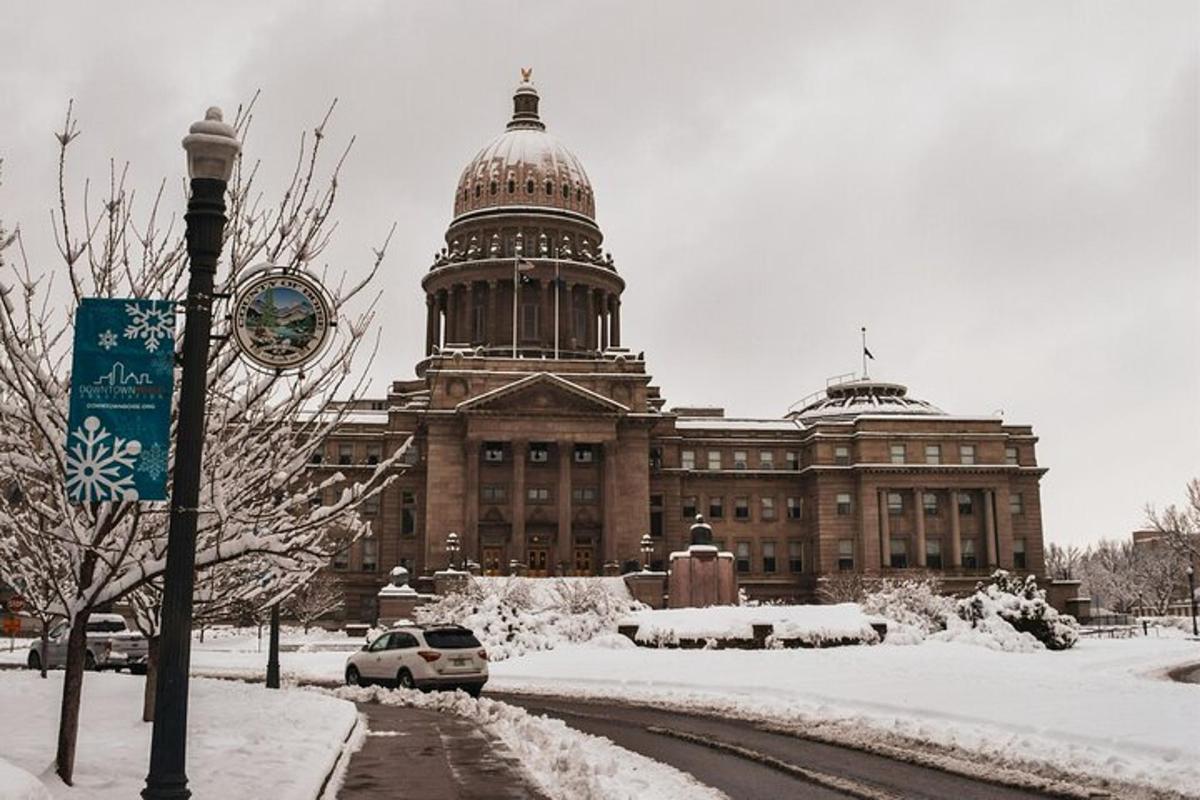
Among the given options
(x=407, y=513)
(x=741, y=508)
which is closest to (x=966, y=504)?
(x=741, y=508)

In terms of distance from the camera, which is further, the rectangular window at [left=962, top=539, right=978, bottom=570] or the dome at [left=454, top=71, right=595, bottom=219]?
the dome at [left=454, top=71, right=595, bottom=219]

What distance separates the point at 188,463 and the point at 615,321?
9600cm

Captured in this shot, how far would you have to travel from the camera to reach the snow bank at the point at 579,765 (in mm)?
12391

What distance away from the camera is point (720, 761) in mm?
15867

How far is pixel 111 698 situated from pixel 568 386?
6242 centimetres

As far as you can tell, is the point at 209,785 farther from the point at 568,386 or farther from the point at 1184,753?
the point at 568,386

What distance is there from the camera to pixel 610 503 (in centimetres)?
8031

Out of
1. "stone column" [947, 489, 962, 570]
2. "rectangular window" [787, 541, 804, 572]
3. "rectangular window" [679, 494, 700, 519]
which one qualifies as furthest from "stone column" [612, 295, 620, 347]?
"stone column" [947, 489, 962, 570]

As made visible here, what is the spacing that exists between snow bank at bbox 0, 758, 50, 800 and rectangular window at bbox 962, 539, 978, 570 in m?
90.5

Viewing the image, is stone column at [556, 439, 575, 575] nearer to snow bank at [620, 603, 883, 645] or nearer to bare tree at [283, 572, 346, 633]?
bare tree at [283, 572, 346, 633]

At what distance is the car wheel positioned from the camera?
30.8 metres

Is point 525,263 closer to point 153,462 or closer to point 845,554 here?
point 845,554

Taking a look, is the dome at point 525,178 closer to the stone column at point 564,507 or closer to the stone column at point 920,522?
the stone column at point 564,507

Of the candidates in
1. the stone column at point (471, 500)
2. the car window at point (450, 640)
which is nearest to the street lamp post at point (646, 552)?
the stone column at point (471, 500)
